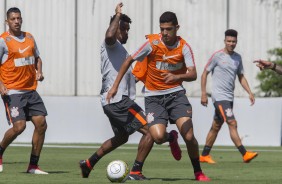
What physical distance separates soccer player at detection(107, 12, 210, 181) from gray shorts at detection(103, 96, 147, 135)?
311mm

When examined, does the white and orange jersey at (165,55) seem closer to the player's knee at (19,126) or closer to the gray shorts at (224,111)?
the player's knee at (19,126)

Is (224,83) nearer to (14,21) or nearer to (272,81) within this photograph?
(14,21)

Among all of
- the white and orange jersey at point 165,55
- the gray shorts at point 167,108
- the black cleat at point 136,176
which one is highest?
the white and orange jersey at point 165,55

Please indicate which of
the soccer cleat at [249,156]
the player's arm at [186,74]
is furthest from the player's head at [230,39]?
the player's arm at [186,74]

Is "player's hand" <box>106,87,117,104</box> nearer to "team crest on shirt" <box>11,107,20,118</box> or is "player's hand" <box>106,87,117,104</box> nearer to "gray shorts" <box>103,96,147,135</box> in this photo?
"gray shorts" <box>103,96,147,135</box>

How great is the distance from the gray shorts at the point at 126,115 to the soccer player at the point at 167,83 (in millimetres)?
311

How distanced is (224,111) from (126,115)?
197 inches

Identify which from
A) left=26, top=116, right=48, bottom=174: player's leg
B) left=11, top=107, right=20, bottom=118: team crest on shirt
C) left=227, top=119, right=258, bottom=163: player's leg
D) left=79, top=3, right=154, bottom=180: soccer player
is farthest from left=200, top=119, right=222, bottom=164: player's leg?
left=11, top=107, right=20, bottom=118: team crest on shirt

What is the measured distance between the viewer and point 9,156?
19.2 meters

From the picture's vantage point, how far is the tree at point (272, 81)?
100ft

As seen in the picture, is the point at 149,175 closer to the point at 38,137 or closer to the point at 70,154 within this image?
the point at 38,137

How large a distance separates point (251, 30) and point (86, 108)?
813cm

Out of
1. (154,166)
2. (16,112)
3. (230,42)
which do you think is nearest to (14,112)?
(16,112)

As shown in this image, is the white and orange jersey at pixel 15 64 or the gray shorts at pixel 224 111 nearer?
Answer: the white and orange jersey at pixel 15 64
